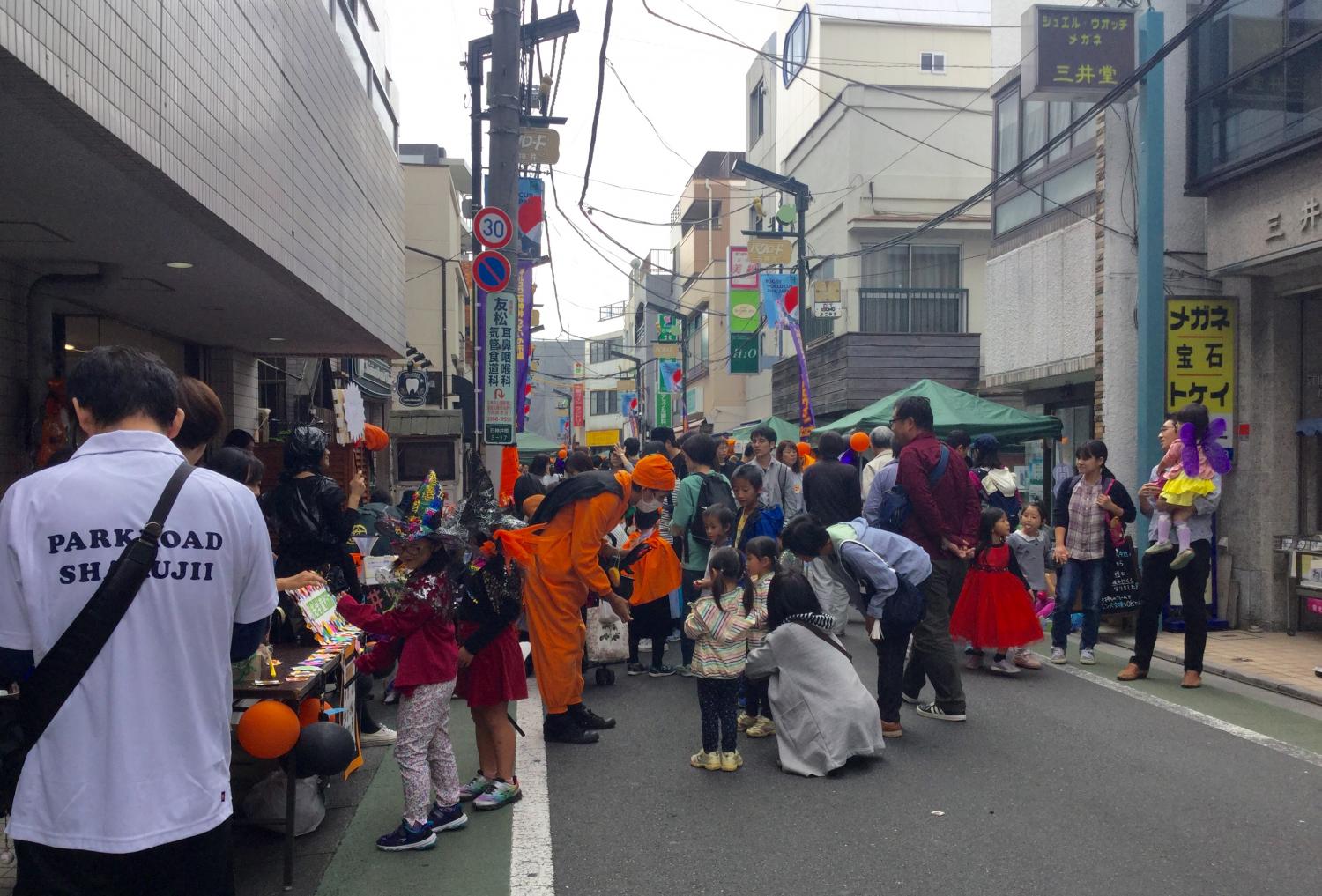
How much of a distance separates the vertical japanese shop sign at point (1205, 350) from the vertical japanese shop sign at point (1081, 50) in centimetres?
238

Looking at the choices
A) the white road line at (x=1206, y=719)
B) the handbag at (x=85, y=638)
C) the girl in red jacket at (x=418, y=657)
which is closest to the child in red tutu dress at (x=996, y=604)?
the white road line at (x=1206, y=719)

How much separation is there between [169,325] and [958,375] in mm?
16226

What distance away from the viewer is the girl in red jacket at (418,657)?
176 inches

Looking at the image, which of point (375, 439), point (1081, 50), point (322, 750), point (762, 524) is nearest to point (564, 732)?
point (322, 750)

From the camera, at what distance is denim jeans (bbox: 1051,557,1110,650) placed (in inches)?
324

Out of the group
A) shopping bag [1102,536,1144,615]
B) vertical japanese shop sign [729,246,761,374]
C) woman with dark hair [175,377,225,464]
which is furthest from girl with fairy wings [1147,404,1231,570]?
vertical japanese shop sign [729,246,761,374]

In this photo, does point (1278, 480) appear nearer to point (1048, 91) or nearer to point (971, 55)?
point (1048, 91)

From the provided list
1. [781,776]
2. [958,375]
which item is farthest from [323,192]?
[958,375]

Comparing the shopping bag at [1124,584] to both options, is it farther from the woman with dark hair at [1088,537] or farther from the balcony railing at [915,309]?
the balcony railing at [915,309]

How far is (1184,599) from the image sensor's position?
24.6ft

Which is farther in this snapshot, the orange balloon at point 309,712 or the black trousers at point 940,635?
the black trousers at point 940,635

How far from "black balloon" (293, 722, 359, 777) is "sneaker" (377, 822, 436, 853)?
Result: 0.66 meters

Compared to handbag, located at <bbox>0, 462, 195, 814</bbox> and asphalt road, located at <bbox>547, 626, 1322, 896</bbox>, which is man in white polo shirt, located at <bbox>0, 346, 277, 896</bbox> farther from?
asphalt road, located at <bbox>547, 626, 1322, 896</bbox>

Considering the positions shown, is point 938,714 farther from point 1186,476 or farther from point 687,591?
point 1186,476
